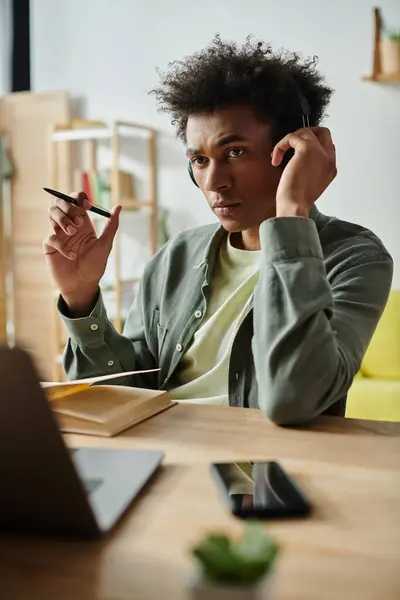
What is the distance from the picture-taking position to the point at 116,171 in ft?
11.8

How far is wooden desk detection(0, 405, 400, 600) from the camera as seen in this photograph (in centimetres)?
42

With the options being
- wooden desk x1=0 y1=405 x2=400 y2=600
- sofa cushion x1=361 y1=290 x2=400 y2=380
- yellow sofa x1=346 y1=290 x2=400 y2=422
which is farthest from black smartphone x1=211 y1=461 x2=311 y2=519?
sofa cushion x1=361 y1=290 x2=400 y2=380

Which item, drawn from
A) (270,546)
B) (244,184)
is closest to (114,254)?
(244,184)

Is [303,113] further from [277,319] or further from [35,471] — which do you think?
[35,471]

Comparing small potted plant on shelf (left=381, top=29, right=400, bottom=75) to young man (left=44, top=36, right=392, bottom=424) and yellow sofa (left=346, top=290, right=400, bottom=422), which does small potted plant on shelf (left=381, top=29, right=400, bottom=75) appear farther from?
young man (left=44, top=36, right=392, bottom=424)

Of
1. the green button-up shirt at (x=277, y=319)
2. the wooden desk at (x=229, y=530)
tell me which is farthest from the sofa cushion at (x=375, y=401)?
the wooden desk at (x=229, y=530)

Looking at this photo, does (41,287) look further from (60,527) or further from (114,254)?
(60,527)

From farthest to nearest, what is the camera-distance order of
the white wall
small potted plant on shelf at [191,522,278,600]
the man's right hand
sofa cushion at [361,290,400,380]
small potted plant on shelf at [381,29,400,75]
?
the white wall < small potted plant on shelf at [381,29,400,75] < sofa cushion at [361,290,400,380] < the man's right hand < small potted plant on shelf at [191,522,278,600]

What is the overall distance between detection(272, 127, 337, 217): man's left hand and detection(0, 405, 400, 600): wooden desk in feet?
1.27

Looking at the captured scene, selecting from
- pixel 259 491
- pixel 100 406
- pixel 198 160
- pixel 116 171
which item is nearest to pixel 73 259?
pixel 198 160

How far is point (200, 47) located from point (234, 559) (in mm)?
3727

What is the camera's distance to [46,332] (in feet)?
13.5

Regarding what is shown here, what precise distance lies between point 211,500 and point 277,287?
42cm

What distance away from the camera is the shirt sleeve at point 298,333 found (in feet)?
2.85
